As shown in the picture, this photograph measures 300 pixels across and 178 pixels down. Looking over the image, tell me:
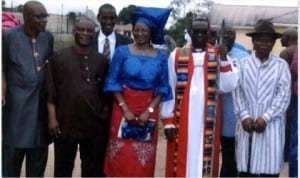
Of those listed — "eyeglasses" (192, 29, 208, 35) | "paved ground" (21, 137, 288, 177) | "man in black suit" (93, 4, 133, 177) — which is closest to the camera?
"eyeglasses" (192, 29, 208, 35)

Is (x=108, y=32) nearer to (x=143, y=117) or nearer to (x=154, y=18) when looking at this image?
(x=154, y=18)

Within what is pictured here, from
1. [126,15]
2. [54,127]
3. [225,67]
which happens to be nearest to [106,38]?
[54,127]

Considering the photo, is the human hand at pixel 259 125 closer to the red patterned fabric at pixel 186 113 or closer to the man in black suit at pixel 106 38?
the red patterned fabric at pixel 186 113

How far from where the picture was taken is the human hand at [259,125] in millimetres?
4305

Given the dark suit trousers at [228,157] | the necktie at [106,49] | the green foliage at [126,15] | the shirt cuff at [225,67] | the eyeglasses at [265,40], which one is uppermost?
the green foliage at [126,15]

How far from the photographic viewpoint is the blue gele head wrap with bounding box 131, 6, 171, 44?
448 centimetres

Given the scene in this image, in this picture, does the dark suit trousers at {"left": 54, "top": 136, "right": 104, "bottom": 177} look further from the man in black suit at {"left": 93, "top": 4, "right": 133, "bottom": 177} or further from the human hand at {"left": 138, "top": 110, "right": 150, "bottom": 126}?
the human hand at {"left": 138, "top": 110, "right": 150, "bottom": 126}

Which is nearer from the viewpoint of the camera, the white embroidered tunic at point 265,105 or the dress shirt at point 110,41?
the white embroidered tunic at point 265,105

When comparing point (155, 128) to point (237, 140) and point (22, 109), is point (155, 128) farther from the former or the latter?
point (22, 109)

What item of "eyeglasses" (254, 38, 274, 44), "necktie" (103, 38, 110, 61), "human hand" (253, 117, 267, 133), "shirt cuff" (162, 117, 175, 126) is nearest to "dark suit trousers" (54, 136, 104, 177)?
"shirt cuff" (162, 117, 175, 126)

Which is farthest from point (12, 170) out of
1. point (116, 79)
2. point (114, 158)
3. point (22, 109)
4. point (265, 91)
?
point (265, 91)

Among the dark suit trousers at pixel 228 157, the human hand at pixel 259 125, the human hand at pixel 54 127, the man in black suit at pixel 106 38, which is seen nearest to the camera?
the human hand at pixel 259 125

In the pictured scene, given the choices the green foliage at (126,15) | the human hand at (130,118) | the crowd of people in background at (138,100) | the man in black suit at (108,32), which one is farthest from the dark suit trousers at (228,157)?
the green foliage at (126,15)

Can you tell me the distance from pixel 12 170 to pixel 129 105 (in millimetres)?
1075
